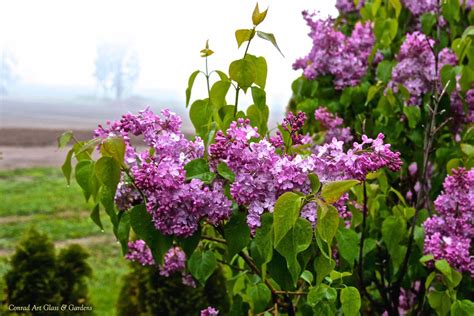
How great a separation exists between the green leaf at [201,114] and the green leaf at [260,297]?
1.99 feet

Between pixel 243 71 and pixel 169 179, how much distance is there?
0.42 meters

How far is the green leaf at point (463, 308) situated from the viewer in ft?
7.65

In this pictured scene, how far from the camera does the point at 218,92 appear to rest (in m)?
2.02

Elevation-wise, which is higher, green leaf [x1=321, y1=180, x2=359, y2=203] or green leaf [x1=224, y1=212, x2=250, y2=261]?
green leaf [x1=321, y1=180, x2=359, y2=203]

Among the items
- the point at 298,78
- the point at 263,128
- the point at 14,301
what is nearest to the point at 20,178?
the point at 14,301

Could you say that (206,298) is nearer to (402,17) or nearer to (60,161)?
(402,17)

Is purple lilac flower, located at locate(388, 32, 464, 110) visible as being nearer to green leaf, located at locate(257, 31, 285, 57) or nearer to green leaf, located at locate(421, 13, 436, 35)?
green leaf, located at locate(421, 13, 436, 35)

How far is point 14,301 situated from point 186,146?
2.97 metres

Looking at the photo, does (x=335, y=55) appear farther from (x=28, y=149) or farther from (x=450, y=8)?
(x=28, y=149)

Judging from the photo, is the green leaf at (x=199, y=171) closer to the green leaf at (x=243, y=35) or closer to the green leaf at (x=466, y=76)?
the green leaf at (x=243, y=35)

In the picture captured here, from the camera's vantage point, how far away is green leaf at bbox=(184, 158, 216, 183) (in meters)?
1.76

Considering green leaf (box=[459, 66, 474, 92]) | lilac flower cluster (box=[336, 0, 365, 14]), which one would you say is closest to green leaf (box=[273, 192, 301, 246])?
green leaf (box=[459, 66, 474, 92])

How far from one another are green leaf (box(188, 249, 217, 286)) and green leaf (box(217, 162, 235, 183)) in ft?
1.77

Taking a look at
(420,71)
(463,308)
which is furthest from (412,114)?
(463,308)
